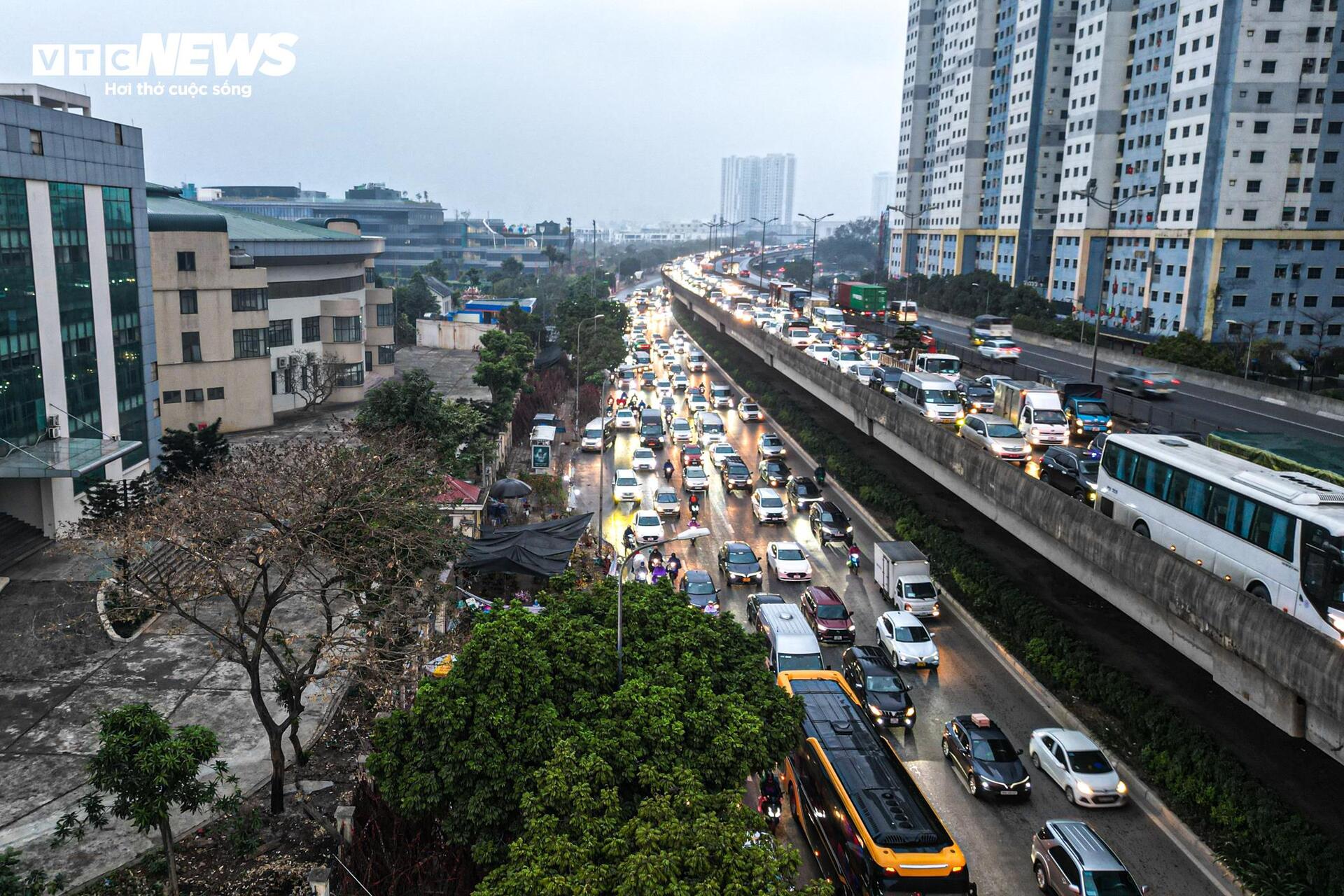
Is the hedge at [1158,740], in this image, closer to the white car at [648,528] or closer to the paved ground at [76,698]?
the white car at [648,528]

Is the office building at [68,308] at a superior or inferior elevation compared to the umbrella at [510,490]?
superior

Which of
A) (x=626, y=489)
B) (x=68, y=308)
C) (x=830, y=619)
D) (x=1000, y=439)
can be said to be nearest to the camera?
(x=830, y=619)

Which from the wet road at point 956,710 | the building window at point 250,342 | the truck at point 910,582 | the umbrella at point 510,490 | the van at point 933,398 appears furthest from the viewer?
the building window at point 250,342

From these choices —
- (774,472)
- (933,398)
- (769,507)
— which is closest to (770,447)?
(774,472)

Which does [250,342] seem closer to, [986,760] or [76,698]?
[76,698]

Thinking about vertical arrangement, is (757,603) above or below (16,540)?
below

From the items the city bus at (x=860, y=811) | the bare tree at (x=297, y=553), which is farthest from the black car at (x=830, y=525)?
the bare tree at (x=297, y=553)

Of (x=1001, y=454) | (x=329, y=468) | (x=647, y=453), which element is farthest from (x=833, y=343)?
(x=329, y=468)

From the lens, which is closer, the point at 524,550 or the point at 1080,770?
the point at 1080,770
